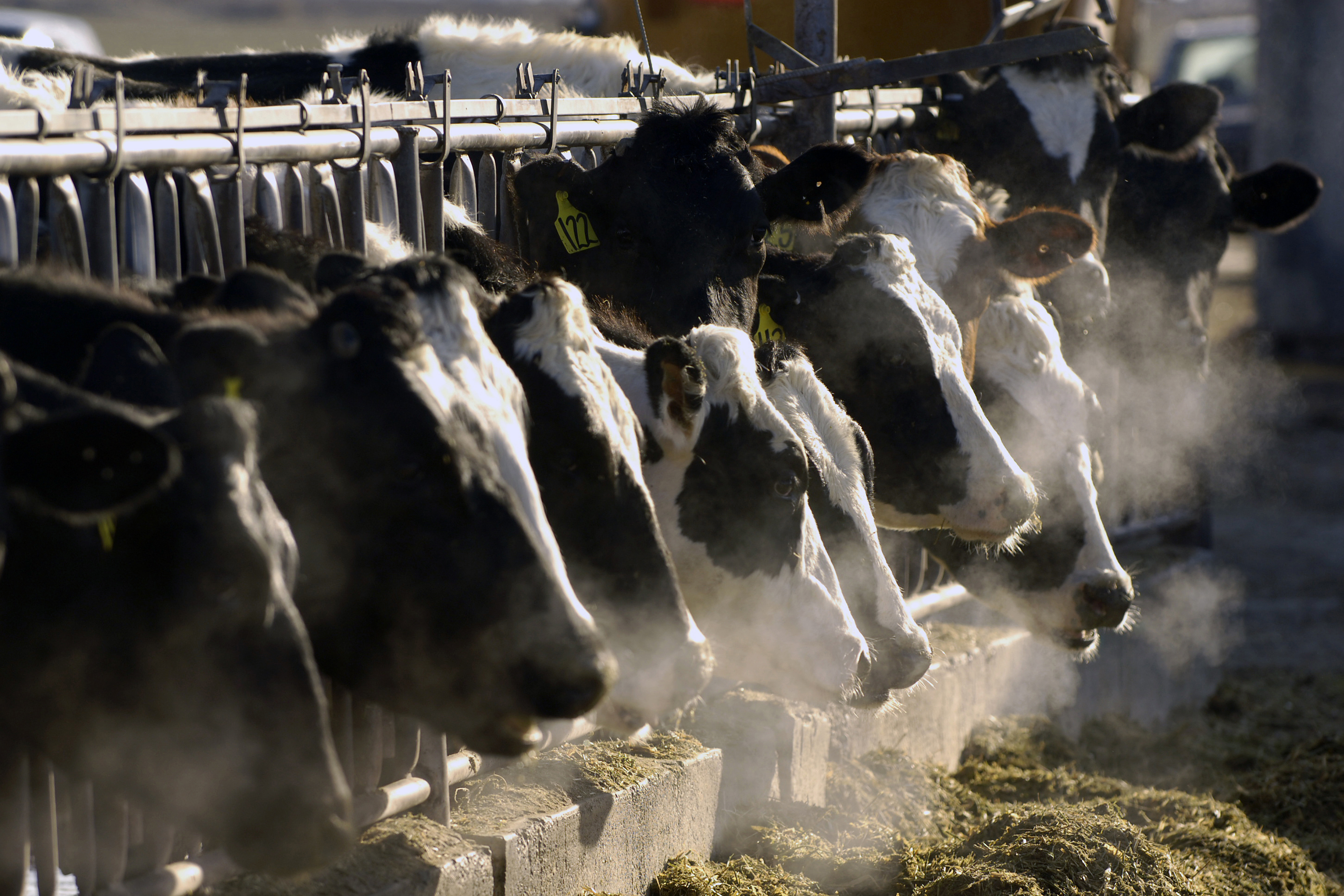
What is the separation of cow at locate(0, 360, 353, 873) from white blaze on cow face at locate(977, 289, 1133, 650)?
118 inches

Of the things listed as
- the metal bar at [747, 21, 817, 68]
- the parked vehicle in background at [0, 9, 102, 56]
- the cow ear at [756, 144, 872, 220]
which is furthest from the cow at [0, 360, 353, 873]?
the parked vehicle in background at [0, 9, 102, 56]

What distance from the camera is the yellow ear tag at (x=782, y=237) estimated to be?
4500mm

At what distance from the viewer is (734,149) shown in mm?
3918

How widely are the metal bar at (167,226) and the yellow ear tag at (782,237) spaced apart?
7.21 feet

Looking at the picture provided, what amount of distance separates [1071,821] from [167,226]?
282 centimetres

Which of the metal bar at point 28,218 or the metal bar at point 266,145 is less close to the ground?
the metal bar at point 266,145

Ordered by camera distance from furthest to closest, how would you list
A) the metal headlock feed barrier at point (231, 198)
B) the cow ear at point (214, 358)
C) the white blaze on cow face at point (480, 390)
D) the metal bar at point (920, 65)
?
the metal bar at point (920, 65)
the metal headlock feed barrier at point (231, 198)
the white blaze on cow face at point (480, 390)
the cow ear at point (214, 358)

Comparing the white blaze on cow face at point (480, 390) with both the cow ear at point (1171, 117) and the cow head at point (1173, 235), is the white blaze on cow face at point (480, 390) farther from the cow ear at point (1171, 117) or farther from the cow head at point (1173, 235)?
the cow head at point (1173, 235)

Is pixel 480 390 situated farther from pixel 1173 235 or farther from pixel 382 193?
pixel 1173 235

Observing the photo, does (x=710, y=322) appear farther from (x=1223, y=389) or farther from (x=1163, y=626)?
(x=1223, y=389)

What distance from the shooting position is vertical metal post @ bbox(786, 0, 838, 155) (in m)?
4.79

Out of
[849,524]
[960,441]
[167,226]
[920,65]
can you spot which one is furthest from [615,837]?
[920,65]

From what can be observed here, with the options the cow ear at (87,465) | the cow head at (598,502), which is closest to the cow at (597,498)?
the cow head at (598,502)

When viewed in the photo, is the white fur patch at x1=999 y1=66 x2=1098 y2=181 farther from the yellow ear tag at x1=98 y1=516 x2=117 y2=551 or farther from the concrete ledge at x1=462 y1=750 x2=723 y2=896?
the yellow ear tag at x1=98 y1=516 x2=117 y2=551
